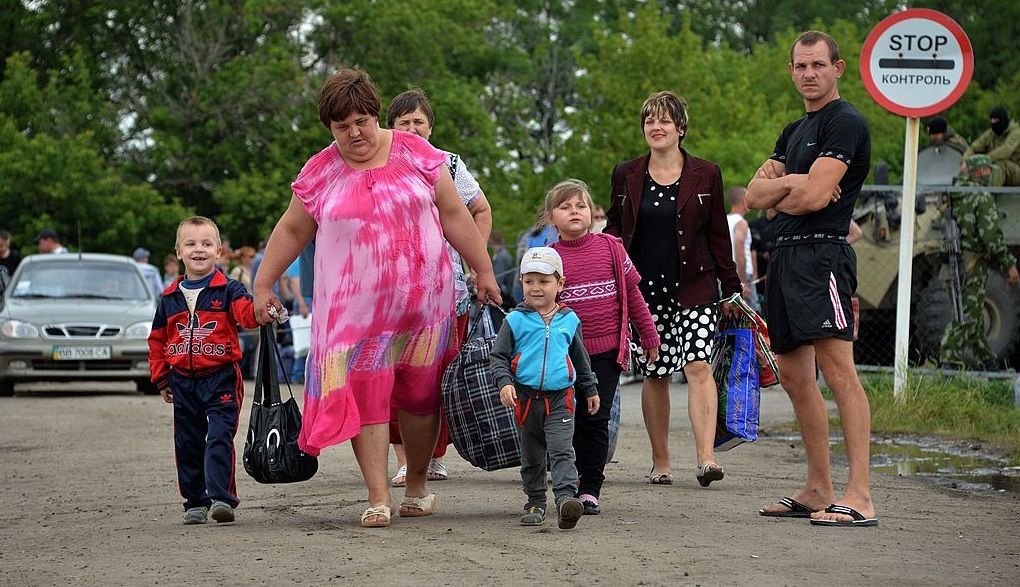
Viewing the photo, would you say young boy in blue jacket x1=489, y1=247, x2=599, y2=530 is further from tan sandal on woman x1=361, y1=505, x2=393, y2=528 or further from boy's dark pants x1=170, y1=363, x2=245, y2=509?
boy's dark pants x1=170, y1=363, x2=245, y2=509

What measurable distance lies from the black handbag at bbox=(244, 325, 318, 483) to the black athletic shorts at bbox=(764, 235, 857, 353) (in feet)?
7.30

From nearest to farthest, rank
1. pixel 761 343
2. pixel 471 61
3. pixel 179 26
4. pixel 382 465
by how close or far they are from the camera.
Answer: pixel 382 465 → pixel 761 343 → pixel 179 26 → pixel 471 61

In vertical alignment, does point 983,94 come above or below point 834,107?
above

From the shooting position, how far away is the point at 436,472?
980cm

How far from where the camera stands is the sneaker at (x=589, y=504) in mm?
7953

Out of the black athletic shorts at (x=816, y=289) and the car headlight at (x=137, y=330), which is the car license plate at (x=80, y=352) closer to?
the car headlight at (x=137, y=330)

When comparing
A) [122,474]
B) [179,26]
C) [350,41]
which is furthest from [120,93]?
[122,474]

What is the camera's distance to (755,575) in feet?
20.4

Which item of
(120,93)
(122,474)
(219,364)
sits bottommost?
(122,474)

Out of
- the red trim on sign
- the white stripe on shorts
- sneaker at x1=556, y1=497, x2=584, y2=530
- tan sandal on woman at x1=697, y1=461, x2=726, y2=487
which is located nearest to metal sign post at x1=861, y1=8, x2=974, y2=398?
the red trim on sign

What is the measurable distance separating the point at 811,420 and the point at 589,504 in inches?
43.0

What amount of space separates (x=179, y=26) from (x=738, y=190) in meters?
26.3

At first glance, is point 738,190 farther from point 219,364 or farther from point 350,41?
point 350,41

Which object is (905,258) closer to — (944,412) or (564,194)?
(944,412)
